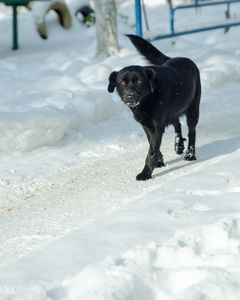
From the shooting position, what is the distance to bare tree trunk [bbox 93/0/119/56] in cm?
1087

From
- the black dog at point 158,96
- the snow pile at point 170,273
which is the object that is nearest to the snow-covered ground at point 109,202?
the snow pile at point 170,273

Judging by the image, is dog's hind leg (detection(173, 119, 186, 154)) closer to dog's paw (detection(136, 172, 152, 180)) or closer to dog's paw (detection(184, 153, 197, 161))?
dog's paw (detection(184, 153, 197, 161))

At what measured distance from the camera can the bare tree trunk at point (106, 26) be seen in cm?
1087

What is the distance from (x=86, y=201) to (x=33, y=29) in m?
12.1

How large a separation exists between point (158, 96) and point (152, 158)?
1.74ft

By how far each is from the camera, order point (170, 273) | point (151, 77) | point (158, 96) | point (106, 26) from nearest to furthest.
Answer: point (170, 273), point (151, 77), point (158, 96), point (106, 26)

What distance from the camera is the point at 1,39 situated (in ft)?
49.3

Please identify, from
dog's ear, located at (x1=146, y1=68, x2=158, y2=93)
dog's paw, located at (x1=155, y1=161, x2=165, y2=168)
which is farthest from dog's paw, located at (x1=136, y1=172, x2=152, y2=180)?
dog's ear, located at (x1=146, y1=68, x2=158, y2=93)

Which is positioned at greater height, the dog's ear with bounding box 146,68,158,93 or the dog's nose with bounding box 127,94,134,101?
the dog's ear with bounding box 146,68,158,93

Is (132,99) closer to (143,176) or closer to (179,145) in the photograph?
(143,176)

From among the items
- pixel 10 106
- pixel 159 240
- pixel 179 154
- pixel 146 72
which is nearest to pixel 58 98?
pixel 10 106

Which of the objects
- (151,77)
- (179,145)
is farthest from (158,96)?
(179,145)

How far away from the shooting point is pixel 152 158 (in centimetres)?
486

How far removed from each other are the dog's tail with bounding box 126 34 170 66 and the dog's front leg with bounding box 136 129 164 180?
3.60ft
